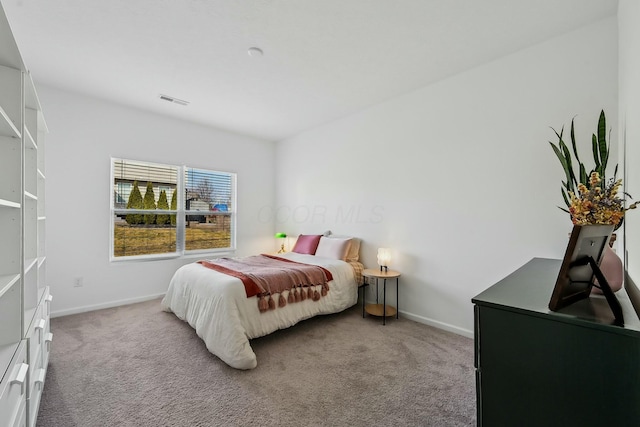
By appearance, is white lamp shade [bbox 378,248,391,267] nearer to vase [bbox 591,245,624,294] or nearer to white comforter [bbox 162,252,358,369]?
white comforter [bbox 162,252,358,369]

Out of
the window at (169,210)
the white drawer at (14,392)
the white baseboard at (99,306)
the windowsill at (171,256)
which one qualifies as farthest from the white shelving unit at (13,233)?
the window at (169,210)

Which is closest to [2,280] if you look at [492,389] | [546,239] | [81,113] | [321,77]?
[492,389]

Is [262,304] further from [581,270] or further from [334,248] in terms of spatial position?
[581,270]

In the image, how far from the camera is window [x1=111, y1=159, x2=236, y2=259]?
3.96m

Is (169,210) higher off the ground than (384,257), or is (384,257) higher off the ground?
(169,210)

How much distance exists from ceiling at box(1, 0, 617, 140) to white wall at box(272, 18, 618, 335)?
27cm

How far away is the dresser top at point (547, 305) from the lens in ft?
2.69

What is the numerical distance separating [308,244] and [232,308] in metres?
2.02

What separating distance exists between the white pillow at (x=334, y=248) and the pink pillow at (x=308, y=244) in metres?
0.14

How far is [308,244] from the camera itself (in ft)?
14.2

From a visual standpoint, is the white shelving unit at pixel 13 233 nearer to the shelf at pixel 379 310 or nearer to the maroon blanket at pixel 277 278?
the maroon blanket at pixel 277 278

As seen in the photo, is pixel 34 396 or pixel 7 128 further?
pixel 34 396

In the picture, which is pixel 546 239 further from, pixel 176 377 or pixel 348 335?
pixel 176 377

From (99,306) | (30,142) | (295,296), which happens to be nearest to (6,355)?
(30,142)
